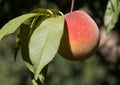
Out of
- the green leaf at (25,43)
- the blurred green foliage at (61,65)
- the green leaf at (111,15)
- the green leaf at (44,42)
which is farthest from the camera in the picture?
the blurred green foliage at (61,65)

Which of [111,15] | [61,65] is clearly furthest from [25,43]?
[61,65]

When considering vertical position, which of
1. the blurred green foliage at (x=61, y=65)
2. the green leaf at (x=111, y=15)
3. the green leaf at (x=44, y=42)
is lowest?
the blurred green foliage at (x=61, y=65)

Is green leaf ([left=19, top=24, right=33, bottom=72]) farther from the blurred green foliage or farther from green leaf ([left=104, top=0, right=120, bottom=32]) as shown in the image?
the blurred green foliage

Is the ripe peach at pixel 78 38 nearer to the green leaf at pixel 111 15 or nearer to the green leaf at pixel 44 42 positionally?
the green leaf at pixel 44 42

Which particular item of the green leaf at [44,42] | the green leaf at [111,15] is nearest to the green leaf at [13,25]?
the green leaf at [44,42]

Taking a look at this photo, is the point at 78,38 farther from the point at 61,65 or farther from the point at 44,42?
the point at 61,65

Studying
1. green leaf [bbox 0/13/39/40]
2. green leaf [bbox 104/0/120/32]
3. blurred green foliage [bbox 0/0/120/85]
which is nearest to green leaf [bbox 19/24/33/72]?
green leaf [bbox 0/13/39/40]

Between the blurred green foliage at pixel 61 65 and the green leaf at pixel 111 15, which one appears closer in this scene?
the green leaf at pixel 111 15
